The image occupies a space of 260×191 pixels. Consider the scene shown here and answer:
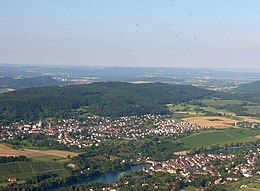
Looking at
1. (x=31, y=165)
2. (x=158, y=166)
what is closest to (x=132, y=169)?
(x=158, y=166)

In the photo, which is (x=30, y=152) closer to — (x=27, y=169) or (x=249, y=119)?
(x=27, y=169)

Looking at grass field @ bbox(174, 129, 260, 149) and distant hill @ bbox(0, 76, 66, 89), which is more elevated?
distant hill @ bbox(0, 76, 66, 89)

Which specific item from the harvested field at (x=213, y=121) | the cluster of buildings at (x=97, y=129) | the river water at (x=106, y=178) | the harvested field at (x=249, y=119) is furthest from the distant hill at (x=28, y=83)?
the river water at (x=106, y=178)

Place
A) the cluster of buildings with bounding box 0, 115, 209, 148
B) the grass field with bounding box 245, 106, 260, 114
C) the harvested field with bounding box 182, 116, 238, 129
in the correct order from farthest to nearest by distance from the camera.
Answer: the grass field with bounding box 245, 106, 260, 114, the harvested field with bounding box 182, 116, 238, 129, the cluster of buildings with bounding box 0, 115, 209, 148

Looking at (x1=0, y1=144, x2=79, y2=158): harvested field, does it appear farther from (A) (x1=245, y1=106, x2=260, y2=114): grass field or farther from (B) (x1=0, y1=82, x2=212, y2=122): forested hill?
(A) (x1=245, y1=106, x2=260, y2=114): grass field

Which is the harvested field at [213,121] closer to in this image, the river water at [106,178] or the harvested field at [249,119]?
the harvested field at [249,119]

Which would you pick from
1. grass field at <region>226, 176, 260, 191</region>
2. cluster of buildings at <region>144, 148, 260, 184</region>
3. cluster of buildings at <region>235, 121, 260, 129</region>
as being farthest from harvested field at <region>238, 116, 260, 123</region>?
grass field at <region>226, 176, 260, 191</region>

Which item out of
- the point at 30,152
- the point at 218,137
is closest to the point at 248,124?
the point at 218,137
